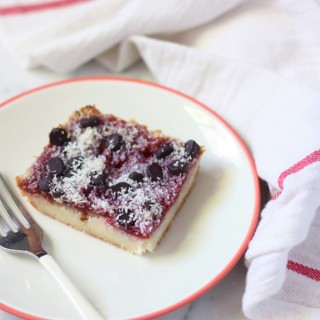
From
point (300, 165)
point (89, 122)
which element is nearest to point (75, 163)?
point (89, 122)

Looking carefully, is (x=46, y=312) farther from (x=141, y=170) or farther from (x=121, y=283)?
(x=141, y=170)

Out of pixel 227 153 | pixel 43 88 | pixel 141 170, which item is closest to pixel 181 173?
pixel 141 170

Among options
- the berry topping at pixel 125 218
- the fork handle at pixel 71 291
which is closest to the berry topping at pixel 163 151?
the berry topping at pixel 125 218

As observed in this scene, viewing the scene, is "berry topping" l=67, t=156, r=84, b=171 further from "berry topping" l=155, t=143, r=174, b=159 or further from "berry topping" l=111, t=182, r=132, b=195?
"berry topping" l=155, t=143, r=174, b=159

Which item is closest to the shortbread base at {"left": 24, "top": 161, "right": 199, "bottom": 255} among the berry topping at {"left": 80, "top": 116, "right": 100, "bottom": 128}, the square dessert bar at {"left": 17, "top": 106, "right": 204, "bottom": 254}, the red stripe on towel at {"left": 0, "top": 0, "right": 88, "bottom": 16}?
the square dessert bar at {"left": 17, "top": 106, "right": 204, "bottom": 254}

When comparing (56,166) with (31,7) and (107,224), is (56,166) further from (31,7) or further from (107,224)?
(31,7)

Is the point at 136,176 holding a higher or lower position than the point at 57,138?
lower

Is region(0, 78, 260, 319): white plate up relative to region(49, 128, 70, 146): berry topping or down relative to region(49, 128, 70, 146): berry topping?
down
